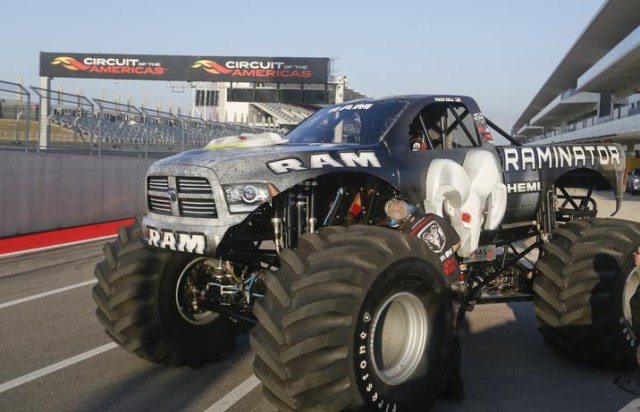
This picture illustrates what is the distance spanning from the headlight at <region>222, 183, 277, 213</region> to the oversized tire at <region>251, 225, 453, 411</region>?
0.42 m

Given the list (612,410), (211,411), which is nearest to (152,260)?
(211,411)

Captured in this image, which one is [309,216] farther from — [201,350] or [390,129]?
[201,350]

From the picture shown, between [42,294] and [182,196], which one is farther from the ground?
[182,196]

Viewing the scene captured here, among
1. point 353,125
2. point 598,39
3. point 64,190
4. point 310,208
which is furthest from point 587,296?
point 598,39

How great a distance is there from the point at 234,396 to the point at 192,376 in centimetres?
61

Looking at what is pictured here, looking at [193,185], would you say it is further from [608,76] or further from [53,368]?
[608,76]

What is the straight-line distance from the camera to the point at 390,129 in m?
5.14

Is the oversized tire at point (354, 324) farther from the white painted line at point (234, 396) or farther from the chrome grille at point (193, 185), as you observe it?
the white painted line at point (234, 396)

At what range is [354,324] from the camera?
374 cm

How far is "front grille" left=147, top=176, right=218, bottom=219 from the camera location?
4273mm

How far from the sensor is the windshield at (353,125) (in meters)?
5.20

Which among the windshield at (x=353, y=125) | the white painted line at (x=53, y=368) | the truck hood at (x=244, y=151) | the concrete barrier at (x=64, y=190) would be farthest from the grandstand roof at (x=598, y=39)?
the white painted line at (x=53, y=368)

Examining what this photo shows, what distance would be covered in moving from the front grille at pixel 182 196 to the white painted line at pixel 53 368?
1694mm

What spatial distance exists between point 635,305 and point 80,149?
51.1ft
